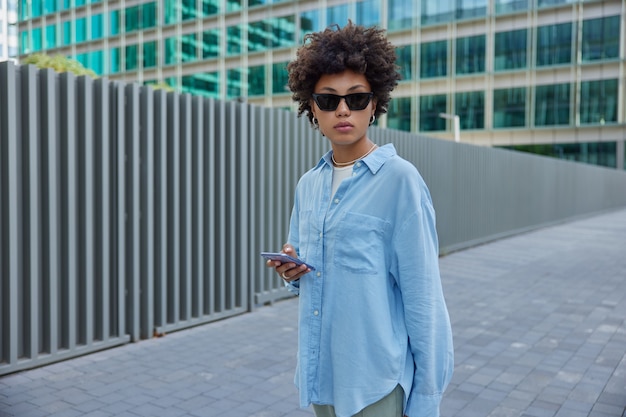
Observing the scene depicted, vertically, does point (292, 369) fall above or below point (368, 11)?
below

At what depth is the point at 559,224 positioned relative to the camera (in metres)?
21.4

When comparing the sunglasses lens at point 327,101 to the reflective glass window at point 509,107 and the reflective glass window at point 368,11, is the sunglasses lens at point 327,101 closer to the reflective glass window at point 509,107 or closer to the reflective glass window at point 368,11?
the reflective glass window at point 509,107

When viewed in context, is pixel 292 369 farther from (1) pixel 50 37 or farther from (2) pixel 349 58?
(1) pixel 50 37

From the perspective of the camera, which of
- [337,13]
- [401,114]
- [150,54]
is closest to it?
[337,13]

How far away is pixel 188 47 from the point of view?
5034cm

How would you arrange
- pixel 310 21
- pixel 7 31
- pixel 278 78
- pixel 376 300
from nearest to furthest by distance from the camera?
pixel 376 300 → pixel 7 31 → pixel 310 21 → pixel 278 78

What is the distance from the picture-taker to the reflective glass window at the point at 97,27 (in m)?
52.9

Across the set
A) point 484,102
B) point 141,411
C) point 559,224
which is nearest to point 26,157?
point 141,411

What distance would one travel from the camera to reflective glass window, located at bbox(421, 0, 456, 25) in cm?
4244

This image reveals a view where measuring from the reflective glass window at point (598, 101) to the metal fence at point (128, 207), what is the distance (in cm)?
3771

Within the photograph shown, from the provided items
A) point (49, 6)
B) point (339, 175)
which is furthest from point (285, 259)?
point (49, 6)

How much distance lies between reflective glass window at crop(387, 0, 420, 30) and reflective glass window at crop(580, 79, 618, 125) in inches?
512

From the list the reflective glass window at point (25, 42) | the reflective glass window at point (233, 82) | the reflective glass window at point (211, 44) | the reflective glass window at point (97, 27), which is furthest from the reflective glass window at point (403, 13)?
the reflective glass window at point (25, 42)

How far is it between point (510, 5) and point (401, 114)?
1081 centimetres
